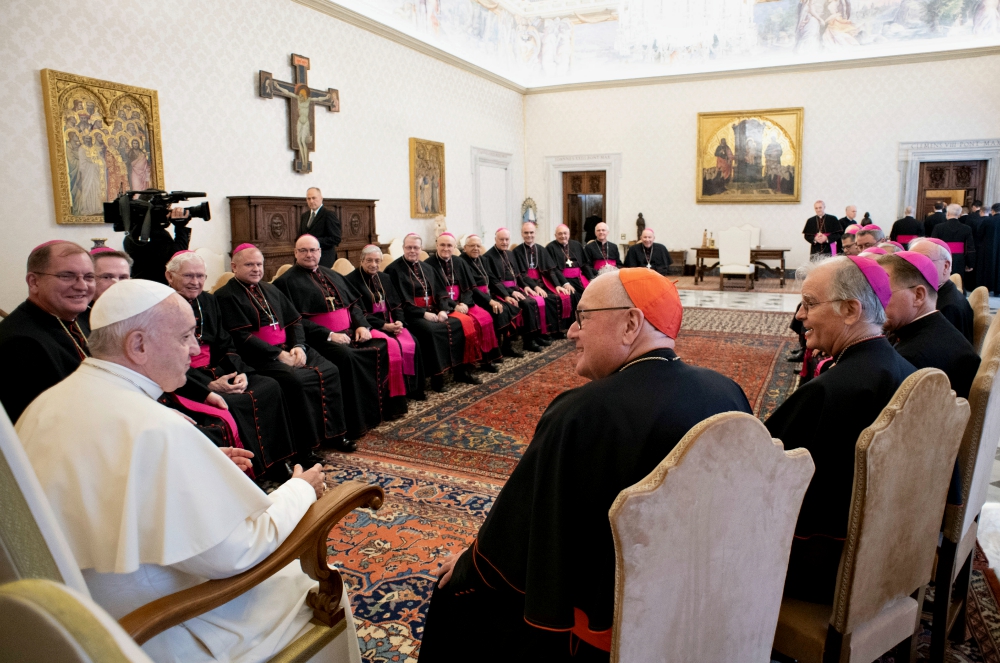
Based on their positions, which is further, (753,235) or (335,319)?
(753,235)

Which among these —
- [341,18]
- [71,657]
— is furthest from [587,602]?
[341,18]

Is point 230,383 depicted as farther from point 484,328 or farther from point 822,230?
point 822,230

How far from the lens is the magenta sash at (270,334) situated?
5.18 metres

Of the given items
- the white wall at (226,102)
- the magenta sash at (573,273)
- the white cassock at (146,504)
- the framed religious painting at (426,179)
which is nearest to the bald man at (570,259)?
the magenta sash at (573,273)

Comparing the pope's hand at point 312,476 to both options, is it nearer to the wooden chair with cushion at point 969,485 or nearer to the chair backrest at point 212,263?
the wooden chair with cushion at point 969,485

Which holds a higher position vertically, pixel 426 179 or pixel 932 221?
pixel 426 179

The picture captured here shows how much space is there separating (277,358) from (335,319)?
95cm

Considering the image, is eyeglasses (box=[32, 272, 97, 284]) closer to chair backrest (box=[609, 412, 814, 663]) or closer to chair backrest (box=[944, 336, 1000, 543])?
chair backrest (box=[609, 412, 814, 663])

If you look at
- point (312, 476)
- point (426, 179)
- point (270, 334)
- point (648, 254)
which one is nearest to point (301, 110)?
point (426, 179)

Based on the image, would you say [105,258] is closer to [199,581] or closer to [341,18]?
[199,581]

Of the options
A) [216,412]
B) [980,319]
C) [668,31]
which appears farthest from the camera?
[668,31]

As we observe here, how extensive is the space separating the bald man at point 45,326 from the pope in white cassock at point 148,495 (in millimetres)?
1698

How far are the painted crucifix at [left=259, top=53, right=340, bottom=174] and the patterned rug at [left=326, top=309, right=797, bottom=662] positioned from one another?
15.5 ft

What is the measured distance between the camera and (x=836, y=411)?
7.12 feet
